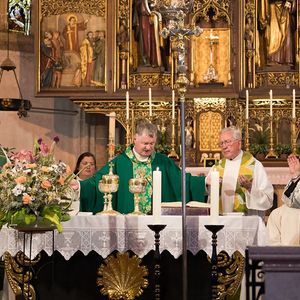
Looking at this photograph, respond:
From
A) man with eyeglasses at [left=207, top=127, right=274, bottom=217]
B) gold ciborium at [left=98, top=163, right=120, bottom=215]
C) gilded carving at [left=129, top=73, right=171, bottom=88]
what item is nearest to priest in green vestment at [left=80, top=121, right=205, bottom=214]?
man with eyeglasses at [left=207, top=127, right=274, bottom=217]

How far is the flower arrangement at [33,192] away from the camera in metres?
7.35

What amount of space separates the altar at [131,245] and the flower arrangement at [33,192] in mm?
381

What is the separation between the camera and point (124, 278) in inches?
316

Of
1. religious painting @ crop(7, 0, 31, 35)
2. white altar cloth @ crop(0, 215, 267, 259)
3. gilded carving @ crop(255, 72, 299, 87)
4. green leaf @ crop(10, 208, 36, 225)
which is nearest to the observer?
green leaf @ crop(10, 208, 36, 225)

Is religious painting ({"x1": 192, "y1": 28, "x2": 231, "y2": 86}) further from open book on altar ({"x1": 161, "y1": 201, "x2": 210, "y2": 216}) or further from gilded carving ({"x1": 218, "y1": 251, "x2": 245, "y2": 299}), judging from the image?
gilded carving ({"x1": 218, "y1": 251, "x2": 245, "y2": 299})

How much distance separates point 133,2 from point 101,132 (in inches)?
90.0

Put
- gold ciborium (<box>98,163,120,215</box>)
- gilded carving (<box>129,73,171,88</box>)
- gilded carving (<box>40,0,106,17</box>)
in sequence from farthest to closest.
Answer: gilded carving (<box>40,0,106,17</box>), gilded carving (<box>129,73,171,88</box>), gold ciborium (<box>98,163,120,215</box>)

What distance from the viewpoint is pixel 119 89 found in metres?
13.4

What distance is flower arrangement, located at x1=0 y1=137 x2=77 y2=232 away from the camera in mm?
7352

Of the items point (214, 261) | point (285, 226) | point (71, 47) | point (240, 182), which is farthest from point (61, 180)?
point (71, 47)

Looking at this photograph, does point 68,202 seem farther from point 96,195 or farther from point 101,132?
point 101,132

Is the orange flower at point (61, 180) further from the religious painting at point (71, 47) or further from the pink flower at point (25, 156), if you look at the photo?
the religious painting at point (71, 47)

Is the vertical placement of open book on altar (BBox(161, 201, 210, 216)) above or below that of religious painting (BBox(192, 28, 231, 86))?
below

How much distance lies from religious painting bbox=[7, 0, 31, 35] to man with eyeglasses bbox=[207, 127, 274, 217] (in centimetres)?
677
